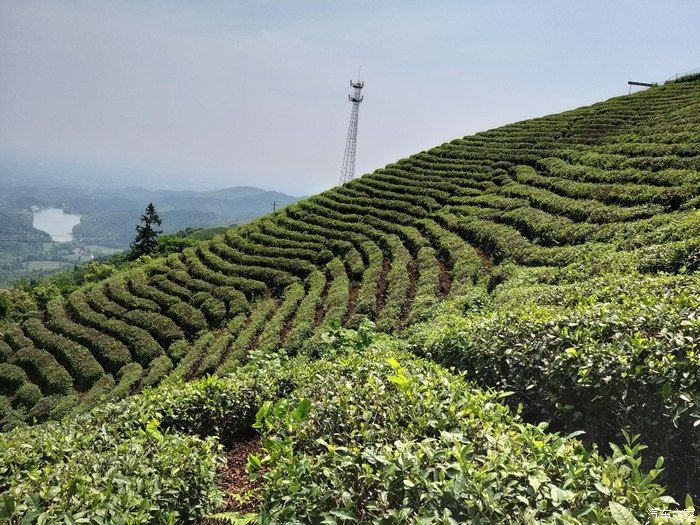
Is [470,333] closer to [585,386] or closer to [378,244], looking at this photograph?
[585,386]

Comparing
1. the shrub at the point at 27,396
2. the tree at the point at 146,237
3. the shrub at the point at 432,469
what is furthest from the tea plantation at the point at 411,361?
the tree at the point at 146,237

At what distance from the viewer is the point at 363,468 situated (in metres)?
2.96

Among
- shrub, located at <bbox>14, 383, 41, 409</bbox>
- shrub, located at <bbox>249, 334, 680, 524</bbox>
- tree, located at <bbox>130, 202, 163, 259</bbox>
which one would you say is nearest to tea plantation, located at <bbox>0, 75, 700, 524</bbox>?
shrub, located at <bbox>249, 334, 680, 524</bbox>

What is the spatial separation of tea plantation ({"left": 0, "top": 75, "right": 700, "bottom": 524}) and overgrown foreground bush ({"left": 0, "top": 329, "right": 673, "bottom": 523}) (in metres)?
0.02

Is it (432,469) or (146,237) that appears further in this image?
(146,237)

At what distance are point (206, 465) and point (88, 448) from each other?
56.4 inches

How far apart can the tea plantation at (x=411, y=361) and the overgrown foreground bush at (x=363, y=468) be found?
0.02 metres

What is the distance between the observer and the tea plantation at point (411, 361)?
9.46 ft

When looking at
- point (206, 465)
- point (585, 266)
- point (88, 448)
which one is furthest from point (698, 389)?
point (585, 266)

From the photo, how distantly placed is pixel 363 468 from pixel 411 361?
2855 mm

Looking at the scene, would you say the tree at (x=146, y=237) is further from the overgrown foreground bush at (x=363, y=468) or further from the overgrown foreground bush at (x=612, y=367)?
the overgrown foreground bush at (x=612, y=367)

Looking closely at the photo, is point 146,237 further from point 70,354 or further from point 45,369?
point 45,369

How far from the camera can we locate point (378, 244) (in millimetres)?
21609

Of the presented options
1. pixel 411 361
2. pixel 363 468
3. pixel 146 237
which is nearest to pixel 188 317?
pixel 411 361
